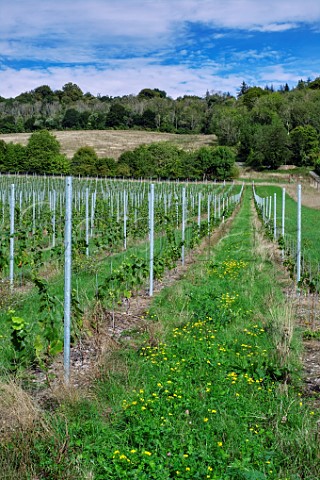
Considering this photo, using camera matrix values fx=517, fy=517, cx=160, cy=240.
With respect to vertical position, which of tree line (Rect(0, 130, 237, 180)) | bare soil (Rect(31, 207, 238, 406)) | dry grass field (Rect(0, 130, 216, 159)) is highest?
dry grass field (Rect(0, 130, 216, 159))

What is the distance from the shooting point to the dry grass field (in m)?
84.1

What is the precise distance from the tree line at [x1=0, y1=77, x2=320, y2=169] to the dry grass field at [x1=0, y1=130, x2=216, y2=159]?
531 centimetres

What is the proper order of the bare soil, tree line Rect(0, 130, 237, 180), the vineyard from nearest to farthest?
the vineyard → the bare soil → tree line Rect(0, 130, 237, 180)

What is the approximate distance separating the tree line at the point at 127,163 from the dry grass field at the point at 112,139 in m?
12.5

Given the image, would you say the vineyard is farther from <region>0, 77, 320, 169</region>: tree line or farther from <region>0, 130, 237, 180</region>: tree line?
<region>0, 77, 320, 169</region>: tree line

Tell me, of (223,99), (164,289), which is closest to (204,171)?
(164,289)

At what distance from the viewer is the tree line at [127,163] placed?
62344 millimetres

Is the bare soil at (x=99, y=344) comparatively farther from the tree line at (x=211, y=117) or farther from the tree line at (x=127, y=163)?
the tree line at (x=211, y=117)

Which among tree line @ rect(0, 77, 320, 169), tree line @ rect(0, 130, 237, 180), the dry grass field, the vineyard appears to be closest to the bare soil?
the vineyard

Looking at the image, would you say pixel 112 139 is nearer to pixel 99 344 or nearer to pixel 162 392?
pixel 99 344

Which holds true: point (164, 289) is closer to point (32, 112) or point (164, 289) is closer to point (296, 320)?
point (296, 320)

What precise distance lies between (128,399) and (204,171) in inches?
2458

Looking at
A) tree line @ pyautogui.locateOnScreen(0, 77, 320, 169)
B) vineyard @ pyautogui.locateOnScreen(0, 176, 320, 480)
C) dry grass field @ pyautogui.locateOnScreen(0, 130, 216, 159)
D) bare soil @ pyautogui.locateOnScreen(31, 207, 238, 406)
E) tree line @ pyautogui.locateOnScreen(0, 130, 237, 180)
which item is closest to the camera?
vineyard @ pyautogui.locateOnScreen(0, 176, 320, 480)

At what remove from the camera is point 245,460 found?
3352 mm
